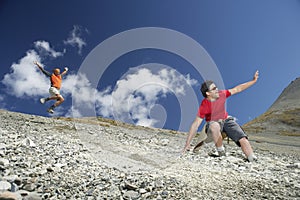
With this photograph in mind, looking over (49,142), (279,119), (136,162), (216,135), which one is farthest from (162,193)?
(279,119)

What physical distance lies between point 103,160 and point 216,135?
2.94 m

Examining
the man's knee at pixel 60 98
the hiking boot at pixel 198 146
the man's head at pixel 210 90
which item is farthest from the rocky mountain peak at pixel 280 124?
the man's head at pixel 210 90

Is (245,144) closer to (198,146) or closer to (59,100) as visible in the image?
(198,146)

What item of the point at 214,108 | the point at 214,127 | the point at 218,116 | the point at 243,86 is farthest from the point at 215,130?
the point at 243,86

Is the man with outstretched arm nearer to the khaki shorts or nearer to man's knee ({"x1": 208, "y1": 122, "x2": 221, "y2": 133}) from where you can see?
the khaki shorts

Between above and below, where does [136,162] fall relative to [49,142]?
below

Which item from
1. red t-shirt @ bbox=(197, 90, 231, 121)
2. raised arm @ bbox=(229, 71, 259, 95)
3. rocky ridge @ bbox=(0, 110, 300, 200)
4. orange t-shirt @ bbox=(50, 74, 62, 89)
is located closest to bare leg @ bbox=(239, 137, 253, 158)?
rocky ridge @ bbox=(0, 110, 300, 200)

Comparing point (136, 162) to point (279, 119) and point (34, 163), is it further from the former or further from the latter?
point (279, 119)

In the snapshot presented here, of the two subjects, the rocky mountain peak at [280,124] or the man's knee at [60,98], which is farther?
the rocky mountain peak at [280,124]

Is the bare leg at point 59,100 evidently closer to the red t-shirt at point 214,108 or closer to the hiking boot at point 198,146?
the hiking boot at point 198,146

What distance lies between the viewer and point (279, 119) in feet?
158

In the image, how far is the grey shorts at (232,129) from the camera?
6.35 m

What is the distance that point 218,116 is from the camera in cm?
652

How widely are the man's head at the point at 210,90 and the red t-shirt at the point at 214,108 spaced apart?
0.12 m
